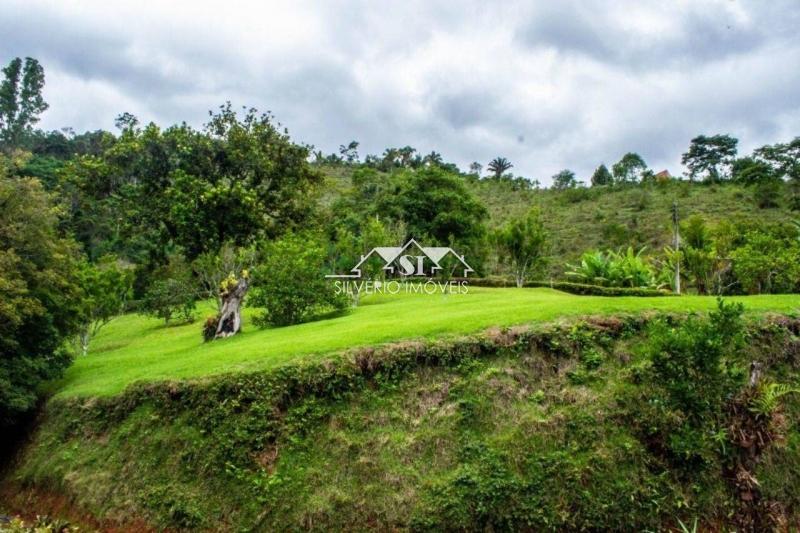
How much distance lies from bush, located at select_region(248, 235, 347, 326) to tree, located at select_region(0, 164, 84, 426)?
232 inches

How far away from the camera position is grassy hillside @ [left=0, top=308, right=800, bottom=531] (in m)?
9.23

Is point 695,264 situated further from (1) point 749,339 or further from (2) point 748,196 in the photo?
(2) point 748,196

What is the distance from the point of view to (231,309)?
18891mm

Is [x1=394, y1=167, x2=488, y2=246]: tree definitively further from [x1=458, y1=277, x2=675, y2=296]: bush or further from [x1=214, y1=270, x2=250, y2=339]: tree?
[x1=214, y1=270, x2=250, y2=339]: tree

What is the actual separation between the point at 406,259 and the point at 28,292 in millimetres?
21745

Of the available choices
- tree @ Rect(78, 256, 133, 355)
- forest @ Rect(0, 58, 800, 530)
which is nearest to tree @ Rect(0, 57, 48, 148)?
forest @ Rect(0, 58, 800, 530)

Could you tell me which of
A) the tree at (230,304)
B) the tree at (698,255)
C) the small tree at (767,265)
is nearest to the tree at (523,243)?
the tree at (698,255)

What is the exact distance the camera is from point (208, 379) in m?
11.5

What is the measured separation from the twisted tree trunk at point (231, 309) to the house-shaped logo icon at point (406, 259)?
3937 mm

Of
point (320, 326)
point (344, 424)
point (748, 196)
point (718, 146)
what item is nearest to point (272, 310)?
point (320, 326)

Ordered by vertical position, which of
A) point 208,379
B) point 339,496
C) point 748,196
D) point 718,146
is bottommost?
point 339,496

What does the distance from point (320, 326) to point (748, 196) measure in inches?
1880

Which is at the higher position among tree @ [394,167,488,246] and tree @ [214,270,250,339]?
tree @ [394,167,488,246]

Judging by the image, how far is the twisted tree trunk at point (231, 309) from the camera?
18.8 m
